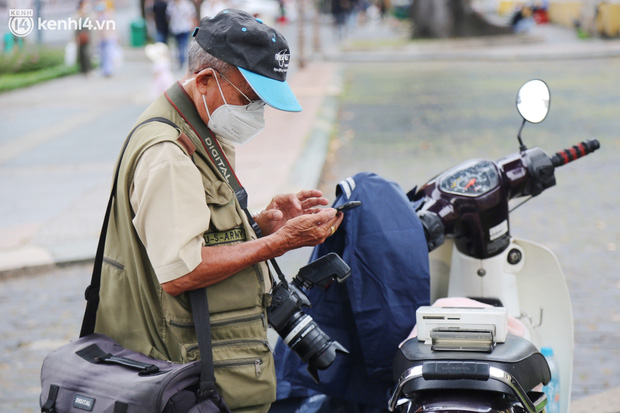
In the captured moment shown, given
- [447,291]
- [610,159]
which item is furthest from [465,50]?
[447,291]

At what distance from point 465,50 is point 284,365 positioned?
23867 millimetres

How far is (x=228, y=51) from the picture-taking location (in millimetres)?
2117

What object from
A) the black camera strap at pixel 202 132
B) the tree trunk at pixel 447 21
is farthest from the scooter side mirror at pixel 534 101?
the tree trunk at pixel 447 21

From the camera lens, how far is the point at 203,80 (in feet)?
7.18

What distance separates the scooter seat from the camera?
79.6 inches

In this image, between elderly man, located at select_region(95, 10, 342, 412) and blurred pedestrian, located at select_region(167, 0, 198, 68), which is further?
blurred pedestrian, located at select_region(167, 0, 198, 68)

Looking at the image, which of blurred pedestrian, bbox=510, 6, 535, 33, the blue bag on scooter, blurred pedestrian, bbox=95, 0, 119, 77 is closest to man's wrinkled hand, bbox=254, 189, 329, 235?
the blue bag on scooter

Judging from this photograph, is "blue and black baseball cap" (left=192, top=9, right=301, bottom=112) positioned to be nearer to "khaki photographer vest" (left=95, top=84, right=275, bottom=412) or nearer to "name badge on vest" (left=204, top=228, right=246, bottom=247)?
"khaki photographer vest" (left=95, top=84, right=275, bottom=412)

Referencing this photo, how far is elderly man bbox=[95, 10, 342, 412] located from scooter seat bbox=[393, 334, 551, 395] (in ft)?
1.30

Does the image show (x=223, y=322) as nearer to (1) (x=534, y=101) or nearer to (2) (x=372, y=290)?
(2) (x=372, y=290)

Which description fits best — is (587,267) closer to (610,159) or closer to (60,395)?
(610,159)

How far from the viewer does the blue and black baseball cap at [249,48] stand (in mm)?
2115

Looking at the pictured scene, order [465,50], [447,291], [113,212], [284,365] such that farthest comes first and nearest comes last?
[465,50] → [447,291] → [284,365] → [113,212]

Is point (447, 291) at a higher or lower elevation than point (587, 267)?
higher
